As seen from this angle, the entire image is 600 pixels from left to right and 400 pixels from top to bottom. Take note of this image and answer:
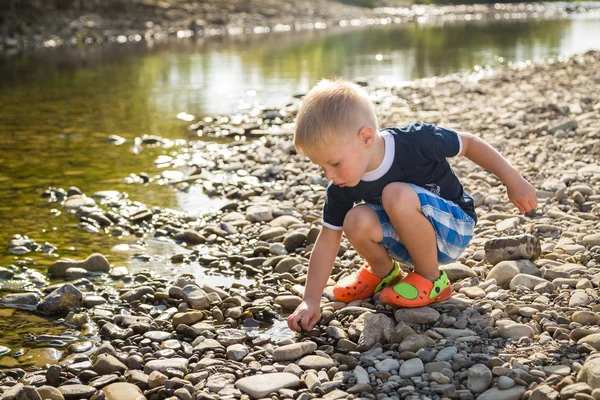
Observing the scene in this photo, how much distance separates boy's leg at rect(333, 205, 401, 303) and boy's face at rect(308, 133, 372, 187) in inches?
9.8

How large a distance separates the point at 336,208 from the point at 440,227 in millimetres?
572

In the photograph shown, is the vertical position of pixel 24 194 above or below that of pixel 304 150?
below

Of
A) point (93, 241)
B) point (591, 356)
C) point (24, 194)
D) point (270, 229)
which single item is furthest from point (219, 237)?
point (591, 356)

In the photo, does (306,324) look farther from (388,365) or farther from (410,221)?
(410,221)

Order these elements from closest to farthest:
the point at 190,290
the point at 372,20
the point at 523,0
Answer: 1. the point at 190,290
2. the point at 372,20
3. the point at 523,0

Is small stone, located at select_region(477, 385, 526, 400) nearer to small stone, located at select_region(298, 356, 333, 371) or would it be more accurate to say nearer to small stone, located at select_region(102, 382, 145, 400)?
small stone, located at select_region(298, 356, 333, 371)

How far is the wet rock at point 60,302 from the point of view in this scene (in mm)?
4773

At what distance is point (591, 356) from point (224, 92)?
1201 centimetres

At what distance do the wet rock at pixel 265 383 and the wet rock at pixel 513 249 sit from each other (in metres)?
1.73

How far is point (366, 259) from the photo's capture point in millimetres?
4387

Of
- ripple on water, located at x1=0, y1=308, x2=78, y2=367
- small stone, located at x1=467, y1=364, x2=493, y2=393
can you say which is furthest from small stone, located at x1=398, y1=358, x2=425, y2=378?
ripple on water, located at x1=0, y1=308, x2=78, y2=367

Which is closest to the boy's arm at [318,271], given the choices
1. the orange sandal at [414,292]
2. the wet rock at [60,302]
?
the orange sandal at [414,292]

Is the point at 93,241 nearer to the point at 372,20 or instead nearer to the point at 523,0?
the point at 372,20

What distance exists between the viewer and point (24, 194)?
7.64 metres
